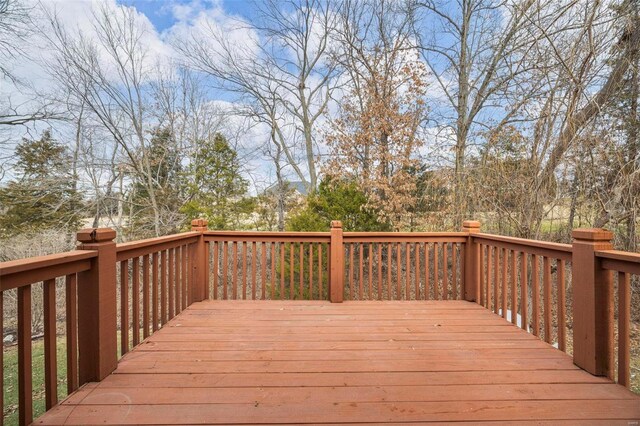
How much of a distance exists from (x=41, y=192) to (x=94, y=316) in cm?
922

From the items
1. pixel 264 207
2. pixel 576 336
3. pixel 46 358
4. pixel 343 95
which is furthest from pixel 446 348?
pixel 264 207

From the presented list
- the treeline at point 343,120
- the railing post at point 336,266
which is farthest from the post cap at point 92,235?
the treeline at point 343,120

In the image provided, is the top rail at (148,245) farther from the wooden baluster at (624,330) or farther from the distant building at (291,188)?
the distant building at (291,188)

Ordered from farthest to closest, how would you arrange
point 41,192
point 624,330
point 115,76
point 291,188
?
point 291,188 < point 115,76 < point 41,192 < point 624,330

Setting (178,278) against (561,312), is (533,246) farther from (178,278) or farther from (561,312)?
(178,278)

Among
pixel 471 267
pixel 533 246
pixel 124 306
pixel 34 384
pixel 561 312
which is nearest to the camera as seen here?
pixel 124 306

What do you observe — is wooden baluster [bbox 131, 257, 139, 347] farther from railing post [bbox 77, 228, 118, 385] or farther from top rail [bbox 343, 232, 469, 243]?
top rail [bbox 343, 232, 469, 243]

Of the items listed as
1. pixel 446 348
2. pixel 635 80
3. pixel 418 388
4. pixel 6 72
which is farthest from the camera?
pixel 6 72

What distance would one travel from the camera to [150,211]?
1005 centimetres

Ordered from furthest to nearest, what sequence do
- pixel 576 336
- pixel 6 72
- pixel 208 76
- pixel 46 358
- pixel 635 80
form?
pixel 208 76, pixel 6 72, pixel 635 80, pixel 576 336, pixel 46 358

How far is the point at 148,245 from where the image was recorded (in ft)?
7.86

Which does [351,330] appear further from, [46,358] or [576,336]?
[46,358]

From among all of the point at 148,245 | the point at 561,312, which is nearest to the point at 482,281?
the point at 561,312

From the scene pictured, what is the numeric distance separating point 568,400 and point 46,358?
273 cm
